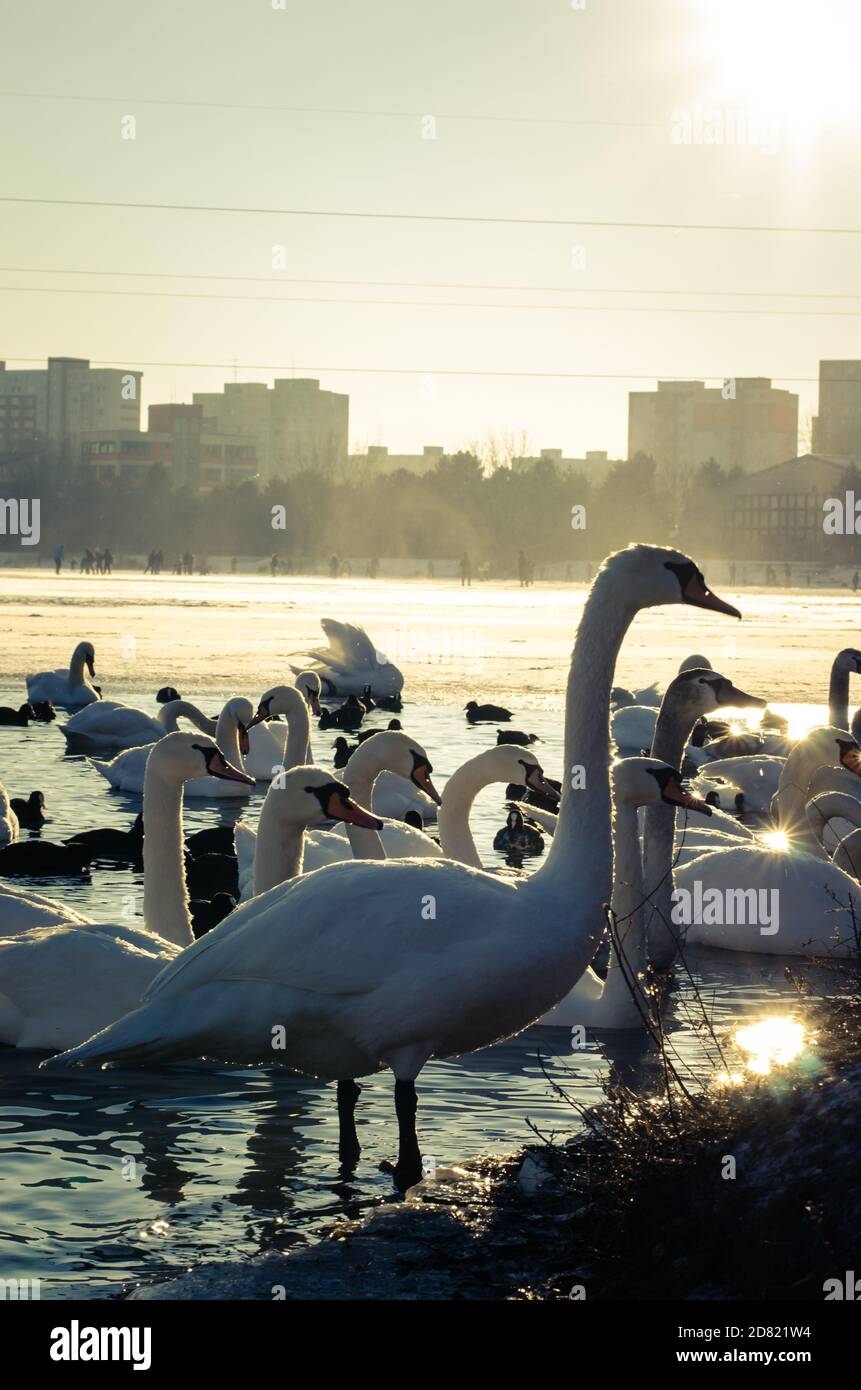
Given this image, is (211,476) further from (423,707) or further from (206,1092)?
(206,1092)

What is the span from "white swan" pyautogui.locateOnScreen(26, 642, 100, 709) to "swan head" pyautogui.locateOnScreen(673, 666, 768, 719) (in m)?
14.3

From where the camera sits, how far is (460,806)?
9.63 m

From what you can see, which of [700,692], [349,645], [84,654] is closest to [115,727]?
[84,654]

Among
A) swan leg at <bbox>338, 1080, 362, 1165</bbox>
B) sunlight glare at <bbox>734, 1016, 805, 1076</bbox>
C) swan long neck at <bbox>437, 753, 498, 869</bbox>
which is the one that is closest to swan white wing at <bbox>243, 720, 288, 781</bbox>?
swan long neck at <bbox>437, 753, 498, 869</bbox>

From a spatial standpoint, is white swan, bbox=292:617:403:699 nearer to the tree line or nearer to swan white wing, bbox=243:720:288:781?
swan white wing, bbox=243:720:288:781

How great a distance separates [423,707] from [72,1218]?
18.5 metres

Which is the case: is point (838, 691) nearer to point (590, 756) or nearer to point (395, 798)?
point (395, 798)

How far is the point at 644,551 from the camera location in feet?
19.4

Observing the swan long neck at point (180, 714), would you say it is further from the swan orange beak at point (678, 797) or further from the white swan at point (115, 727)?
the swan orange beak at point (678, 797)

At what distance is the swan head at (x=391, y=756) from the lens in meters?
9.45

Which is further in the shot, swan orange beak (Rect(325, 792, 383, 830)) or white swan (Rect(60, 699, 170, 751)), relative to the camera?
white swan (Rect(60, 699, 170, 751))

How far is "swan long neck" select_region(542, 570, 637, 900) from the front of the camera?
5.61m

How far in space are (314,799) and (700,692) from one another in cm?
318

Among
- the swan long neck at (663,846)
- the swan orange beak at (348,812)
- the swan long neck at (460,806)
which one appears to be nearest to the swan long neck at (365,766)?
the swan long neck at (460,806)
